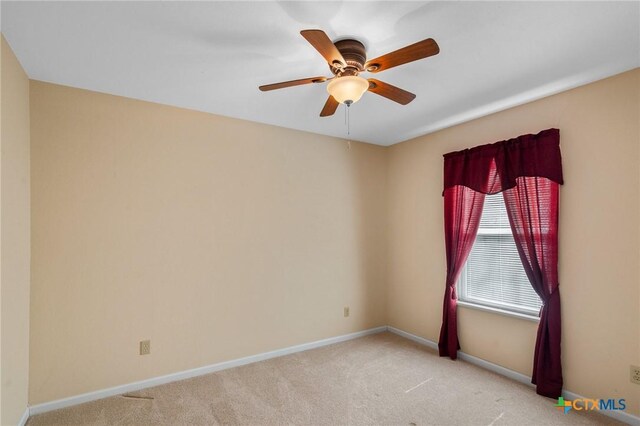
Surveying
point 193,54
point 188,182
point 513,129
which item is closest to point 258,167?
point 188,182

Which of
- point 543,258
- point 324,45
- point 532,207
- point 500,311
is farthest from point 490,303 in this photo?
point 324,45

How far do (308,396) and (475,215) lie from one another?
2.33 metres

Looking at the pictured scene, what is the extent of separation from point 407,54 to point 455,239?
238 cm

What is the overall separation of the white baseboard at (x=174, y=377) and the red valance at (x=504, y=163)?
2281 mm

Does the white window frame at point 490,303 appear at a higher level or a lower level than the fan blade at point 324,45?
lower

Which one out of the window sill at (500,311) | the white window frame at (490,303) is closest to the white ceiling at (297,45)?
the white window frame at (490,303)

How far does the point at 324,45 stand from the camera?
1.62 meters

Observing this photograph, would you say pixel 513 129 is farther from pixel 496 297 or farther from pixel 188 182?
pixel 188 182

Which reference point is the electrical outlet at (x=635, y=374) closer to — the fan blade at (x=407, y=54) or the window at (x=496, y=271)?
the window at (x=496, y=271)

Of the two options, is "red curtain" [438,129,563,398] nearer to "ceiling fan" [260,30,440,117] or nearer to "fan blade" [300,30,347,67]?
"ceiling fan" [260,30,440,117]

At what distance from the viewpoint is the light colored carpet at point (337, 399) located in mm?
2440

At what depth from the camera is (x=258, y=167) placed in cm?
357

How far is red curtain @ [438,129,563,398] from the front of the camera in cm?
275

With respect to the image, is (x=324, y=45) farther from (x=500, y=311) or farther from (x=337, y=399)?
(x=500, y=311)
